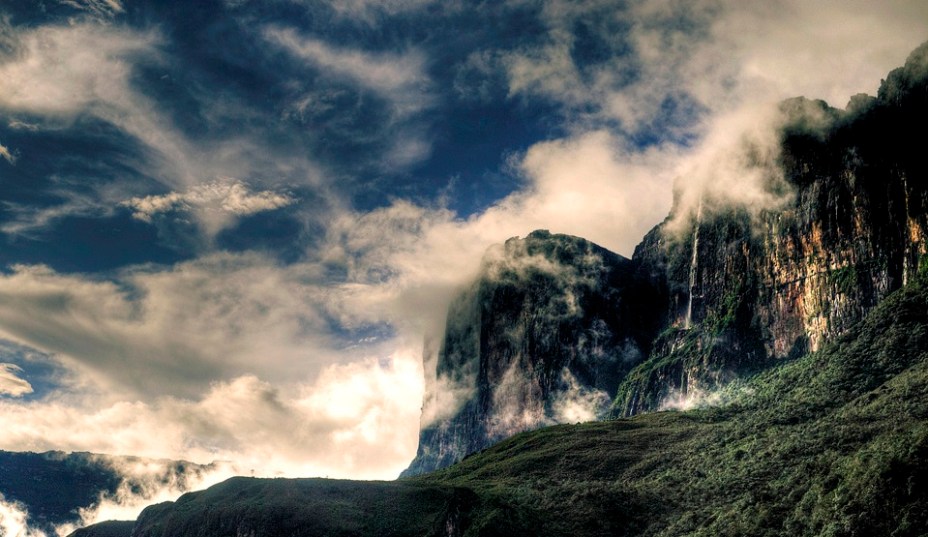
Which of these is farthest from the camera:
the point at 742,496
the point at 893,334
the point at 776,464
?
the point at 893,334

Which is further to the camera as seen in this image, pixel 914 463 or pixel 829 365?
pixel 829 365

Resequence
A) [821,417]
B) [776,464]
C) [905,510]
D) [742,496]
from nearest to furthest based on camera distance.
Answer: [905,510], [742,496], [776,464], [821,417]

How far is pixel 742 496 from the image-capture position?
347 ft

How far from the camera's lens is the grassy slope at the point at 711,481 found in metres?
82.4

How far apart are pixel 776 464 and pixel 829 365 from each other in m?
70.8

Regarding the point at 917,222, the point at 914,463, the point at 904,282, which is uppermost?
the point at 917,222

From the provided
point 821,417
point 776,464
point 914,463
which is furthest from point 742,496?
point 821,417

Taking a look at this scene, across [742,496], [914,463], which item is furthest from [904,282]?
[914,463]

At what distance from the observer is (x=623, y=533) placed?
11150cm

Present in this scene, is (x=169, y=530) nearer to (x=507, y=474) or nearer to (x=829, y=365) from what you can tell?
(x=507, y=474)

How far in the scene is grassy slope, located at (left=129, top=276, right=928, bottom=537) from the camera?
270 ft

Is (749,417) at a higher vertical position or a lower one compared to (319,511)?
higher

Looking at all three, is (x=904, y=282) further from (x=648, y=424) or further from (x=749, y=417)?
(x=648, y=424)

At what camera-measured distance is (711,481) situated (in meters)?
120
